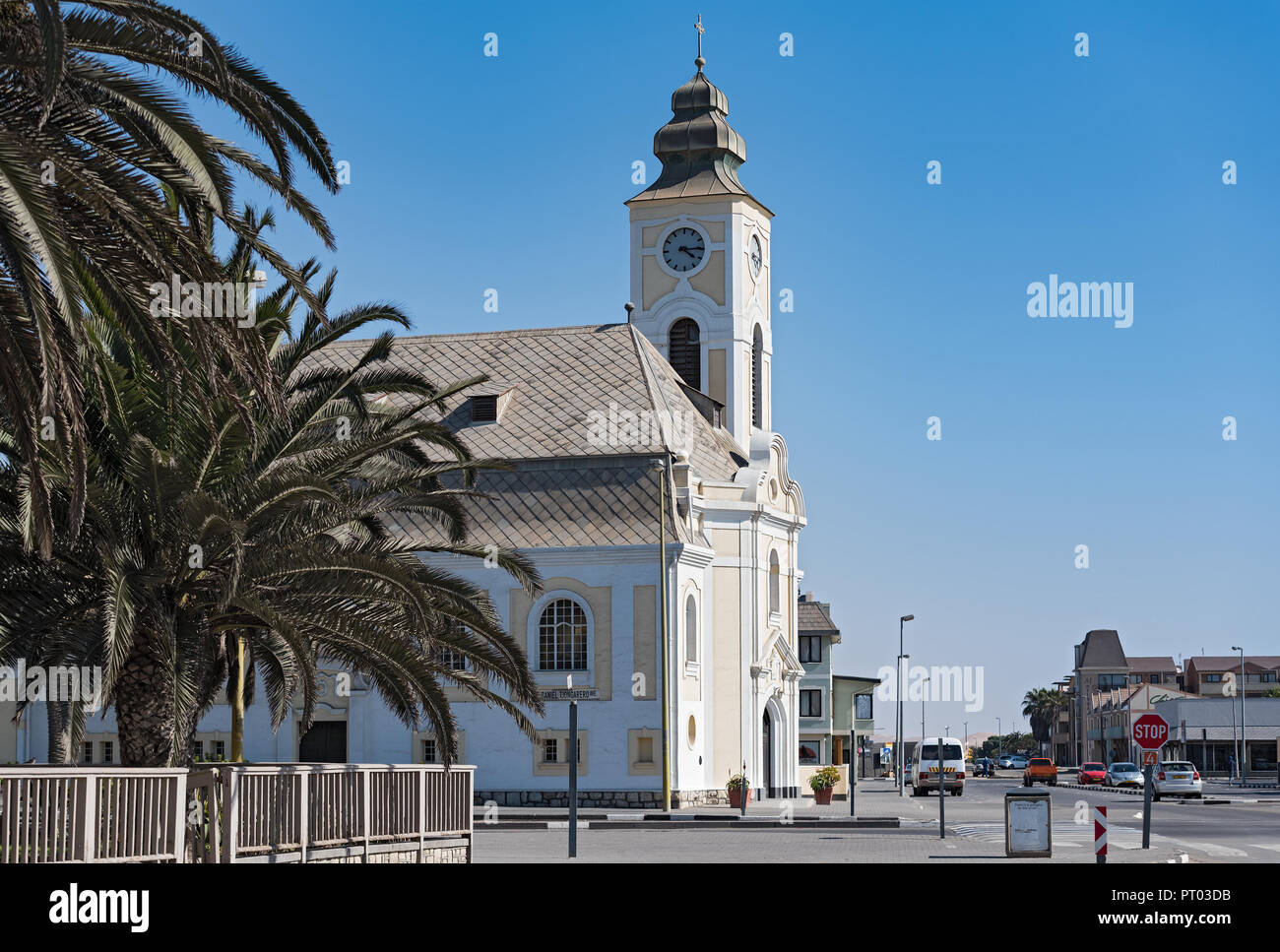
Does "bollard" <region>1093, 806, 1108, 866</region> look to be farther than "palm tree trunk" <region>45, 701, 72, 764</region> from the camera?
Yes

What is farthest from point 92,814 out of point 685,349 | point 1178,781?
Result: point 1178,781

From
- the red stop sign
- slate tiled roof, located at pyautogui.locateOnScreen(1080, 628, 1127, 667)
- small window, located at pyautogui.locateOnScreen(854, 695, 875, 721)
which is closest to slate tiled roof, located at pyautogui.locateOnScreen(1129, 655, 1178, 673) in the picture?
slate tiled roof, located at pyautogui.locateOnScreen(1080, 628, 1127, 667)

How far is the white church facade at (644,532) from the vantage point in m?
48.2

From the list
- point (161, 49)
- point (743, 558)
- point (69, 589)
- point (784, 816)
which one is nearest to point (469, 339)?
point (743, 558)

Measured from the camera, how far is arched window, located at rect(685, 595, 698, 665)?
50.6 m

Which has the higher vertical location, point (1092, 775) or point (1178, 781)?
point (1178, 781)

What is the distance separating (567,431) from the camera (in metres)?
51.1

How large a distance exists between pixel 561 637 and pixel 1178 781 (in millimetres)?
26284

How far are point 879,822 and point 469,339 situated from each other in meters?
25.1

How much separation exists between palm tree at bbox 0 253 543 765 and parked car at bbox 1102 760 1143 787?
5630 centimetres

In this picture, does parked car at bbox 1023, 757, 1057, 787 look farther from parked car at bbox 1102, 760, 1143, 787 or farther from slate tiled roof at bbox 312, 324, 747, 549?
slate tiled roof at bbox 312, 324, 747, 549

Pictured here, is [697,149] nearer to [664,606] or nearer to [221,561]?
[664,606]

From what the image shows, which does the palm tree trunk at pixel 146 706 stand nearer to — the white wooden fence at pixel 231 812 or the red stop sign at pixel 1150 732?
the white wooden fence at pixel 231 812
